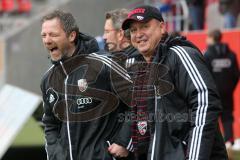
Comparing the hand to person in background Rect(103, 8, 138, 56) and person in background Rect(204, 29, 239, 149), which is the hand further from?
person in background Rect(204, 29, 239, 149)

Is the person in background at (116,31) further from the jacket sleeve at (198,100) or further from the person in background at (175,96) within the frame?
the jacket sleeve at (198,100)

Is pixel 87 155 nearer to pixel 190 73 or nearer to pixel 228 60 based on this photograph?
pixel 190 73

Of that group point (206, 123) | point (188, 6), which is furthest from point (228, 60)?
point (206, 123)

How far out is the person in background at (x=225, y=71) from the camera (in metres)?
11.4

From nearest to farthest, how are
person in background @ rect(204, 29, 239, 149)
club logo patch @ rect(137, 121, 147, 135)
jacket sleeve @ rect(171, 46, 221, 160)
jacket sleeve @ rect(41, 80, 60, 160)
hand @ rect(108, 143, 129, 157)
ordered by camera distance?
1. jacket sleeve @ rect(171, 46, 221, 160)
2. club logo patch @ rect(137, 121, 147, 135)
3. hand @ rect(108, 143, 129, 157)
4. jacket sleeve @ rect(41, 80, 60, 160)
5. person in background @ rect(204, 29, 239, 149)

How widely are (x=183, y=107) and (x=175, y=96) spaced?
8 centimetres

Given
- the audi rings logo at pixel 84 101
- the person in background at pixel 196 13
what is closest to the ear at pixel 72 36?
the audi rings logo at pixel 84 101

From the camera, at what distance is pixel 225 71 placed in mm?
11578

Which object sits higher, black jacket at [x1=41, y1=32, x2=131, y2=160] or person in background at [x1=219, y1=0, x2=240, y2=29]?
black jacket at [x1=41, y1=32, x2=131, y2=160]

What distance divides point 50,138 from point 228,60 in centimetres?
697

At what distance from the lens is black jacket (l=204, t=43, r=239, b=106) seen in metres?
11.5

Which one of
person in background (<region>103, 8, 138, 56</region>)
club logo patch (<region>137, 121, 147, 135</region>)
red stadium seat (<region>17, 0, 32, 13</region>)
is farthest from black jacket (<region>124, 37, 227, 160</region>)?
red stadium seat (<region>17, 0, 32, 13</region>)

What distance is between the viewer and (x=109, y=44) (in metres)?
6.03

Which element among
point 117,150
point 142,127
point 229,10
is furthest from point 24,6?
point 142,127
